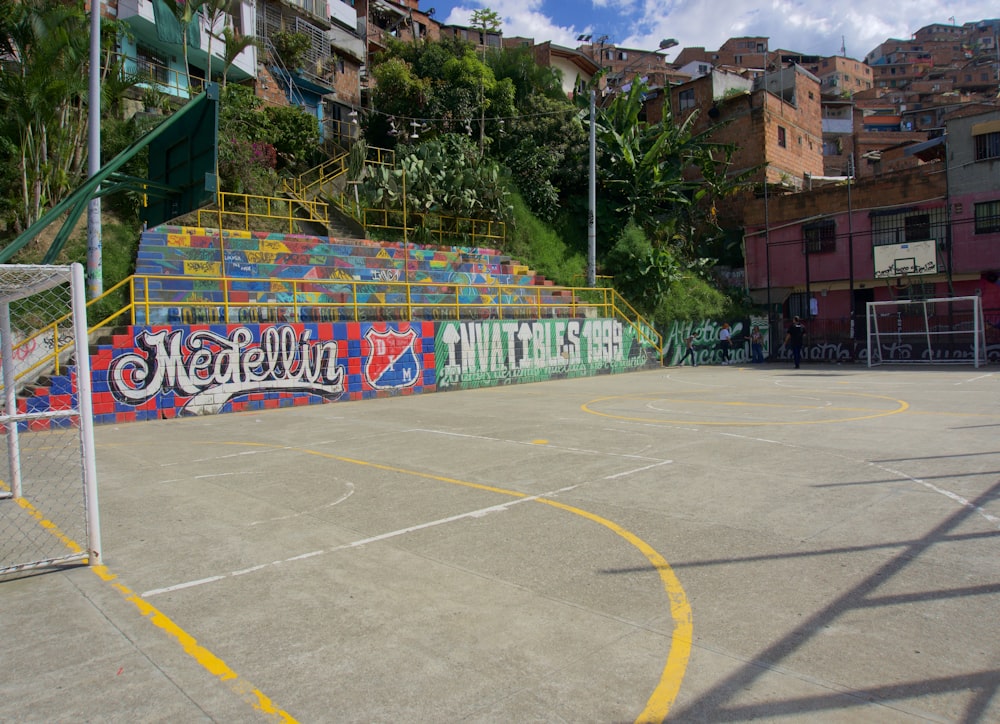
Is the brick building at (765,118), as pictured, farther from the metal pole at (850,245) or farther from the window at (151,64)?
the window at (151,64)

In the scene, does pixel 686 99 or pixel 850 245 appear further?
pixel 686 99

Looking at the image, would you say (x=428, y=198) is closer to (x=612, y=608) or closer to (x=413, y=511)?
(x=413, y=511)

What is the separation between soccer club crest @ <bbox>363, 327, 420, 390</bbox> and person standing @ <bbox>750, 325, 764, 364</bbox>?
1874cm

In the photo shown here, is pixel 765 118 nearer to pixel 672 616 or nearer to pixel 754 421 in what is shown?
pixel 754 421

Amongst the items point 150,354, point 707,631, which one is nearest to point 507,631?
point 707,631

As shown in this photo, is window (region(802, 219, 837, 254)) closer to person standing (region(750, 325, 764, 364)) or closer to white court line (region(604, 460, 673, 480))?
person standing (region(750, 325, 764, 364))

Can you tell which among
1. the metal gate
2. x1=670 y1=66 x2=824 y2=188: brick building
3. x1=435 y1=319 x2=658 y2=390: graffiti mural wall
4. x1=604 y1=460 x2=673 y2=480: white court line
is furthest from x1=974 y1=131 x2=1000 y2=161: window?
the metal gate

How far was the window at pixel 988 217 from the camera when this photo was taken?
27.0 metres

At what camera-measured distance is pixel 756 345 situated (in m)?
31.8

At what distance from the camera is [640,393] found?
17.3 meters

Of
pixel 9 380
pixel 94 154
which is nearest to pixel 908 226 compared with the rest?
pixel 94 154

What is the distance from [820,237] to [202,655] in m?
33.1

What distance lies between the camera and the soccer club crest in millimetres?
18328

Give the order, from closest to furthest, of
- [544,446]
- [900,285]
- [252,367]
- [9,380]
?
[9,380]
[544,446]
[252,367]
[900,285]
